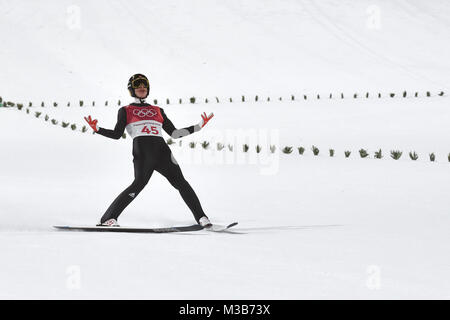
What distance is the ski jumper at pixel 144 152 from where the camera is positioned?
658 centimetres

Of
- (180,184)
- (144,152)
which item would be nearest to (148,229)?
(180,184)

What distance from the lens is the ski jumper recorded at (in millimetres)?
6582

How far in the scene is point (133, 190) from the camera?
21.5 feet

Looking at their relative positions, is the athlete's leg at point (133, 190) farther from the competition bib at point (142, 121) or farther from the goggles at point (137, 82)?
the goggles at point (137, 82)

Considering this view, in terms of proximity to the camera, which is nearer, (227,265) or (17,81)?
(227,265)

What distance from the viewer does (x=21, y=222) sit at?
23.0 ft

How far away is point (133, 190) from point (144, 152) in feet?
1.29

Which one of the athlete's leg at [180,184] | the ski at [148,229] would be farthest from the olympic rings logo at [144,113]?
the ski at [148,229]

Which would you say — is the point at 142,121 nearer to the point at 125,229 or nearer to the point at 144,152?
the point at 144,152

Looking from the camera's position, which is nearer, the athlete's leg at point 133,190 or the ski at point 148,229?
the ski at point 148,229

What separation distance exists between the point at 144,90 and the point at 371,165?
5.65 meters

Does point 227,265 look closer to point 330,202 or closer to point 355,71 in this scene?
point 330,202
